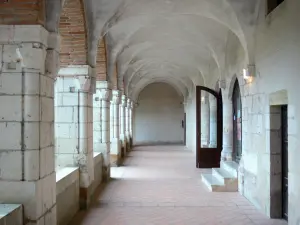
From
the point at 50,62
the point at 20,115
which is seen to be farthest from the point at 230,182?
the point at 20,115

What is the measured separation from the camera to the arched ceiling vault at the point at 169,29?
6422 mm

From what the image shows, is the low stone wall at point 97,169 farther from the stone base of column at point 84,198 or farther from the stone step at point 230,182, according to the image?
the stone step at point 230,182

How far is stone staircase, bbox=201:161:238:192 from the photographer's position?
7.49 m

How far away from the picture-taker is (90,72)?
6.17m

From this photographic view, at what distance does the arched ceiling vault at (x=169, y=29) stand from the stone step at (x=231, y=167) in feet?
Answer: 7.13

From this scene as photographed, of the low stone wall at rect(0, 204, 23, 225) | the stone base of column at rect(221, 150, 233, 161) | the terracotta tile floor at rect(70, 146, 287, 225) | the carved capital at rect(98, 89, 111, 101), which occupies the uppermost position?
the carved capital at rect(98, 89, 111, 101)

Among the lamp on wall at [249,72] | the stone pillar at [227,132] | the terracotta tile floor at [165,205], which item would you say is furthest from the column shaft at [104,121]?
the lamp on wall at [249,72]

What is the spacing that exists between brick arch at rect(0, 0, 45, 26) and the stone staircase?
17.0 ft

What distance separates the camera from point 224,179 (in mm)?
7574

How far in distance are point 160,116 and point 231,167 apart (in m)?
14.5

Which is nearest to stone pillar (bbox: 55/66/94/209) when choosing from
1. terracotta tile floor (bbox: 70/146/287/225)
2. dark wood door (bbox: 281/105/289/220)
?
terracotta tile floor (bbox: 70/146/287/225)

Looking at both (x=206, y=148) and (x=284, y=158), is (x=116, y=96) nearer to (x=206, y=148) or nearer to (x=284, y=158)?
(x=206, y=148)

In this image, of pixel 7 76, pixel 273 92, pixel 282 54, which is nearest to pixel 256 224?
pixel 273 92

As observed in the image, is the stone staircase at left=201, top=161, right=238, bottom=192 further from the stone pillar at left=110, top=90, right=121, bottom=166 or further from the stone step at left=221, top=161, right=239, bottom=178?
the stone pillar at left=110, top=90, right=121, bottom=166
